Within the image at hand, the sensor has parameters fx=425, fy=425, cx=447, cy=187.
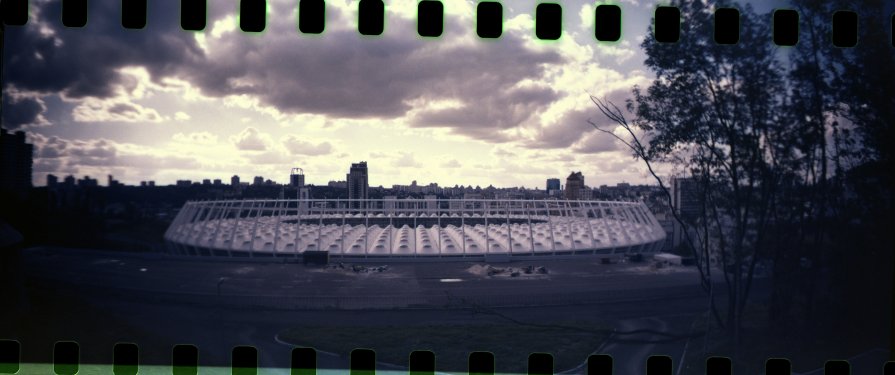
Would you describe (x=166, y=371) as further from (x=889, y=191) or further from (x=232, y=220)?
(x=889, y=191)

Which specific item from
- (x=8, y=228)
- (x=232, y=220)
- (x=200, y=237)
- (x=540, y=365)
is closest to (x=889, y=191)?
(x=540, y=365)

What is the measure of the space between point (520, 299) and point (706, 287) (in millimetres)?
5541

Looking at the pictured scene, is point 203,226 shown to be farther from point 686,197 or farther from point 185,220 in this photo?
point 686,197

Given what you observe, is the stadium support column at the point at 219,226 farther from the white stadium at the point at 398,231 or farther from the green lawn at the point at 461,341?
the green lawn at the point at 461,341

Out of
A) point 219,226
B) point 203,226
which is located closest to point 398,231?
point 219,226

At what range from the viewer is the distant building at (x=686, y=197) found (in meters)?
11.3

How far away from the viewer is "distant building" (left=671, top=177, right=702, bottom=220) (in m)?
11.3

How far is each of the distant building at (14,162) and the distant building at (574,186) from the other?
16667mm

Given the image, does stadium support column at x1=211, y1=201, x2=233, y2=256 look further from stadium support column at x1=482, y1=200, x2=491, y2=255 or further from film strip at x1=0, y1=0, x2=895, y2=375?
stadium support column at x1=482, y1=200, x2=491, y2=255

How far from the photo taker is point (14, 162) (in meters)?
12.9

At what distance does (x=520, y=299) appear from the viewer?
14516 millimetres

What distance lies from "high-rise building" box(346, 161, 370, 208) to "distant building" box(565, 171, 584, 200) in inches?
265

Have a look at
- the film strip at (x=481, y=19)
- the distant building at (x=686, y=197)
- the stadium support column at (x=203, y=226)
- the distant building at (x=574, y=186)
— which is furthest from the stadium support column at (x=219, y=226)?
the distant building at (x=686, y=197)

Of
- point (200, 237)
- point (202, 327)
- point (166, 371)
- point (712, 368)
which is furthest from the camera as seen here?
point (200, 237)
